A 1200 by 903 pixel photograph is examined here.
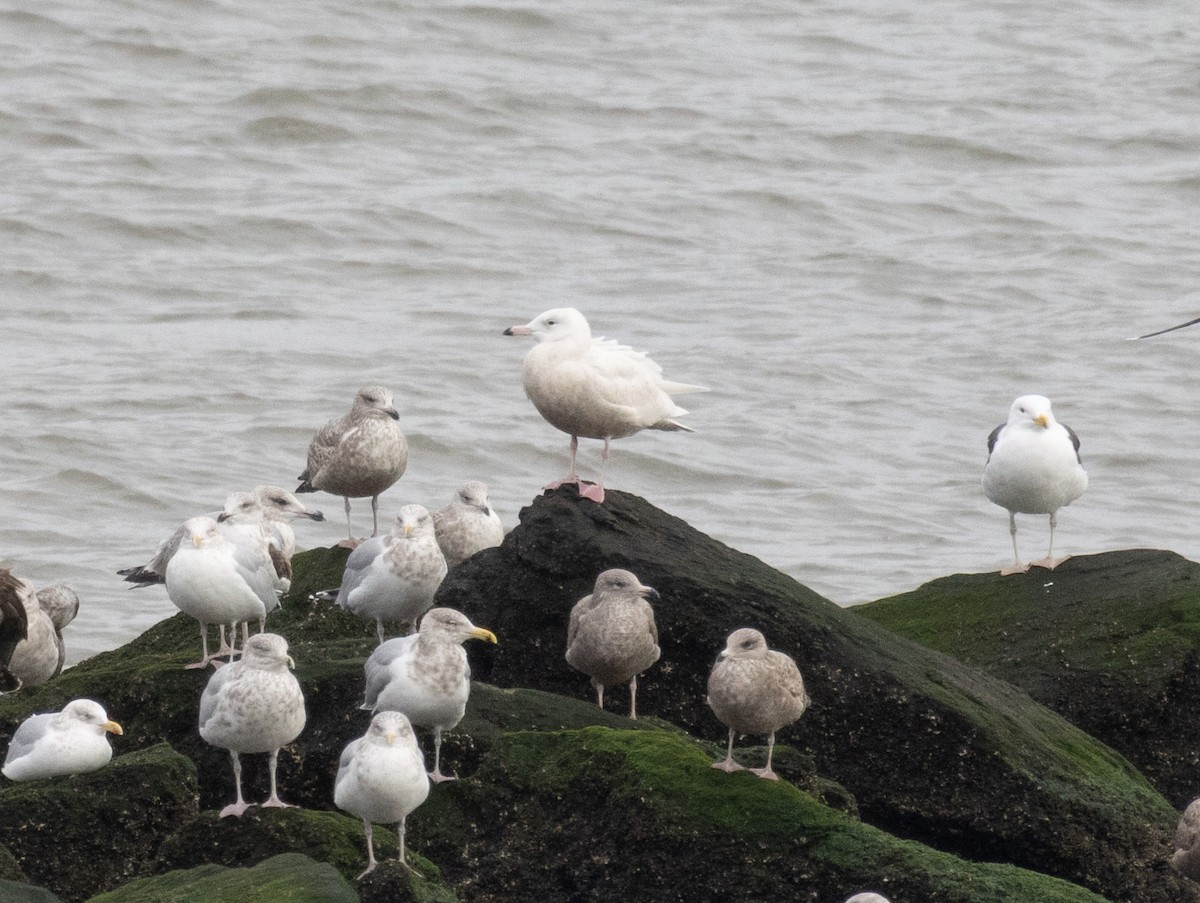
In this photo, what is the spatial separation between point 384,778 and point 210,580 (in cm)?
239

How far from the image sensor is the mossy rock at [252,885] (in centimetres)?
648

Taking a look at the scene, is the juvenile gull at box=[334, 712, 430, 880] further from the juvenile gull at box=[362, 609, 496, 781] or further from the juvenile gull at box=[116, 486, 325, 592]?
the juvenile gull at box=[116, 486, 325, 592]

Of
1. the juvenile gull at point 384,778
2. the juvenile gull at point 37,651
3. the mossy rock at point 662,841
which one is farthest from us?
the juvenile gull at point 37,651

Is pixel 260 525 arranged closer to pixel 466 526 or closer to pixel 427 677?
pixel 466 526

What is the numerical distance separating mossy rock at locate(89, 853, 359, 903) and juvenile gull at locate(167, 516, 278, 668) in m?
2.42

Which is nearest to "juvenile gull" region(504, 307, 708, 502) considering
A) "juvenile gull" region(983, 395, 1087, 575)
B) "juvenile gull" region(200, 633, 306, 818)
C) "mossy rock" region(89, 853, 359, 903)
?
"juvenile gull" region(983, 395, 1087, 575)

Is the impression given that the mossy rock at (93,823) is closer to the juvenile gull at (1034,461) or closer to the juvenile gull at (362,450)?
the juvenile gull at (362,450)

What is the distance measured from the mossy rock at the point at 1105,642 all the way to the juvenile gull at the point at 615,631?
7.39 ft

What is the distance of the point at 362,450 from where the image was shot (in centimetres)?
1137

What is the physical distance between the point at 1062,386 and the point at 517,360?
20.4ft

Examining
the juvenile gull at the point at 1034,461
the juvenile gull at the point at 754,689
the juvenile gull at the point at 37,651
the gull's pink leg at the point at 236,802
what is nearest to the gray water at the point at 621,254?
the juvenile gull at the point at 37,651

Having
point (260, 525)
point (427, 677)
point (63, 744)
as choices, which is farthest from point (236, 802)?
point (260, 525)

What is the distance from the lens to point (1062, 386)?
2225cm

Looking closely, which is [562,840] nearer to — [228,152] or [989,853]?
[989,853]
